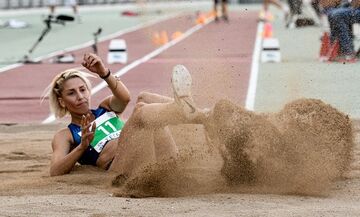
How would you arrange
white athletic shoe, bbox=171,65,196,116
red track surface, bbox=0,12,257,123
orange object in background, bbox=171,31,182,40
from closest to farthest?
white athletic shoe, bbox=171,65,196,116 < red track surface, bbox=0,12,257,123 < orange object in background, bbox=171,31,182,40

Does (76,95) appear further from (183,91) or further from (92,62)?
(183,91)

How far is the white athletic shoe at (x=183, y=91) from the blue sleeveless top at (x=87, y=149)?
3.31ft

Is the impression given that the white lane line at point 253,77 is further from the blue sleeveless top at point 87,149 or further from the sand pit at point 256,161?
the sand pit at point 256,161

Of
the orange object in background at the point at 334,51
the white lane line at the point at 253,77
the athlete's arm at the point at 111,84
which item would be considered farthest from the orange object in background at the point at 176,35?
the athlete's arm at the point at 111,84

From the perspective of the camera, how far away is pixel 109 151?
8.52 metres

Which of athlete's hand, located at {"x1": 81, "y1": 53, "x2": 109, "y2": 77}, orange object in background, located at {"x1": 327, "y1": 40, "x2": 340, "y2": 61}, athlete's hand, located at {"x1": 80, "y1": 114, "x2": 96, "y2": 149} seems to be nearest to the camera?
athlete's hand, located at {"x1": 80, "y1": 114, "x2": 96, "y2": 149}

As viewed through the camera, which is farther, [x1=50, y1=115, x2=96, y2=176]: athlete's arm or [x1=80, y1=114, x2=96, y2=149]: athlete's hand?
[x1=50, y1=115, x2=96, y2=176]: athlete's arm

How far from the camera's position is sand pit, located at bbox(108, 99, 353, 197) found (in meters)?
7.62

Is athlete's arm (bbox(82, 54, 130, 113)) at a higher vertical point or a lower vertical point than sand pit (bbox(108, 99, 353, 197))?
higher

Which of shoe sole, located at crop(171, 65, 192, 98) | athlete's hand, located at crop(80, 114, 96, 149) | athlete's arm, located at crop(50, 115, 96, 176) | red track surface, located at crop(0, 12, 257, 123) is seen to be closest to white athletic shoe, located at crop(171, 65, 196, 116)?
shoe sole, located at crop(171, 65, 192, 98)

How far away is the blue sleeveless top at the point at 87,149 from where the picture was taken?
8.45 metres

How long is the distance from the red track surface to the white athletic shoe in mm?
1242

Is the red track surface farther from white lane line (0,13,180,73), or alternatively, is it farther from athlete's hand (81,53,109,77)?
athlete's hand (81,53,109,77)

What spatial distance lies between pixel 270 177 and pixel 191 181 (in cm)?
52
